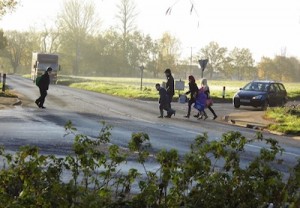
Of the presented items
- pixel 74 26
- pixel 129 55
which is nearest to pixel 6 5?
pixel 74 26

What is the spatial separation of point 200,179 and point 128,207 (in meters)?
0.66

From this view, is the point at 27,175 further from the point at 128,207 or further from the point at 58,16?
the point at 58,16

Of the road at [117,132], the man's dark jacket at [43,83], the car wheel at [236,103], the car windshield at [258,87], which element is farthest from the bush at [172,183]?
the car windshield at [258,87]

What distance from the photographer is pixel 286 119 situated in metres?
18.2

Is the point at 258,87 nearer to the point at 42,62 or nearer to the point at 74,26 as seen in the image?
the point at 42,62

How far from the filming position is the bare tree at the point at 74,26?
81.0 m

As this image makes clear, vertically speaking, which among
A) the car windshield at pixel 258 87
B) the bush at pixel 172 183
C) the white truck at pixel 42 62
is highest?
the white truck at pixel 42 62

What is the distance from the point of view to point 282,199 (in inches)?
129

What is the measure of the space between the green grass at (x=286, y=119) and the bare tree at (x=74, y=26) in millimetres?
59740

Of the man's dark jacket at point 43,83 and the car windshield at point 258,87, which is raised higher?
the car windshield at point 258,87

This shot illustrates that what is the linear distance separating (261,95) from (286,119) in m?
6.96

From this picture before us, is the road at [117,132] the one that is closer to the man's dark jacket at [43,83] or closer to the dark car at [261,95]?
the man's dark jacket at [43,83]

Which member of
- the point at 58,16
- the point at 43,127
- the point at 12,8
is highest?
the point at 58,16

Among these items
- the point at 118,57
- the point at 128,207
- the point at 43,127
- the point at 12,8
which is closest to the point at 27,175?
the point at 128,207
